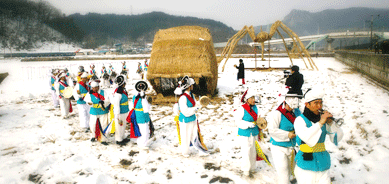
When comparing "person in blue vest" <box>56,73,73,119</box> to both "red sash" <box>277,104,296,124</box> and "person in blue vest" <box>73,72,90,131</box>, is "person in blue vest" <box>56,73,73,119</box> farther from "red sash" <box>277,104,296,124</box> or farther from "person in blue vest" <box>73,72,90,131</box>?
"red sash" <box>277,104,296,124</box>

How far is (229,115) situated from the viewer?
7723 mm

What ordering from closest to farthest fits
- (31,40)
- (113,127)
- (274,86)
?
(113,127), (274,86), (31,40)

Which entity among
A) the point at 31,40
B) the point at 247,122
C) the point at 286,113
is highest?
the point at 31,40

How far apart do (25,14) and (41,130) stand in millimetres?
139097

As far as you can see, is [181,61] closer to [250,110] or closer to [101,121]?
[101,121]

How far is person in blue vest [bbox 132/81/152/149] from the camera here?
205 inches

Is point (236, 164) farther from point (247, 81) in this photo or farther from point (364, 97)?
point (247, 81)

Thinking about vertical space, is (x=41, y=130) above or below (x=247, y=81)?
below

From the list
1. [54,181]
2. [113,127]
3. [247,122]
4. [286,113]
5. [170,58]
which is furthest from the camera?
[170,58]

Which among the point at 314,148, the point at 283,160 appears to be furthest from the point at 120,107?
the point at 314,148

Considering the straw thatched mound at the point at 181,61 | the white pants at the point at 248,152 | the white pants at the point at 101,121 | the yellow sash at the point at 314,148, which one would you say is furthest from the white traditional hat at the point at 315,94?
the straw thatched mound at the point at 181,61

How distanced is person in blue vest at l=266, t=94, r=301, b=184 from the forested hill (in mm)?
133721

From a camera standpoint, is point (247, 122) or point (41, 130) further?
point (41, 130)

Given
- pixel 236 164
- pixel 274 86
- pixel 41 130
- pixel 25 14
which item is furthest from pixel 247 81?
pixel 25 14
